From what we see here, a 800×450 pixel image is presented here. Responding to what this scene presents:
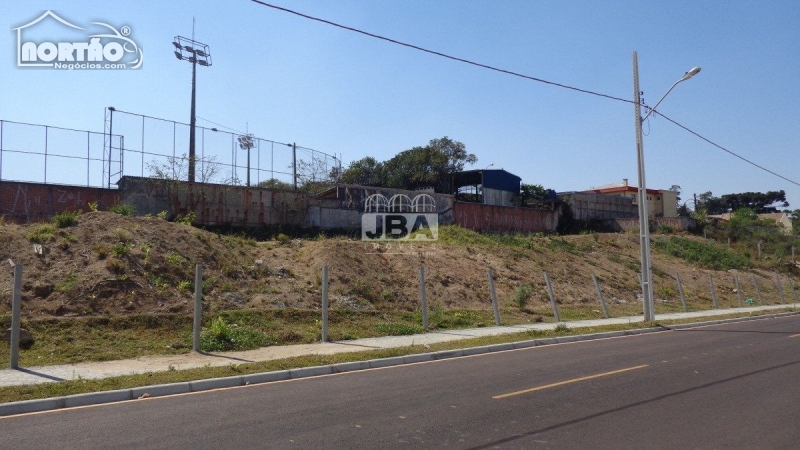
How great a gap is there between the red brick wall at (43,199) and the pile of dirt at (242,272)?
5.24 m

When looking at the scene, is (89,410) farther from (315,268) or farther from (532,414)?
(315,268)

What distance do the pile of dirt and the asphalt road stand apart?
7066 mm

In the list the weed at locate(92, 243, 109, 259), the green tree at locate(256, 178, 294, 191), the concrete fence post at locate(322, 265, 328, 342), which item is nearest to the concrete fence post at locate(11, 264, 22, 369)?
the weed at locate(92, 243, 109, 259)

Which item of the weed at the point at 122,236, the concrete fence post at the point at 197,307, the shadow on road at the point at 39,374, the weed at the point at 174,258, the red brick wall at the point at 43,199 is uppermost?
the red brick wall at the point at 43,199

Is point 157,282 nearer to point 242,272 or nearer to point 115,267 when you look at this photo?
point 115,267

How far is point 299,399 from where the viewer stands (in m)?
9.26

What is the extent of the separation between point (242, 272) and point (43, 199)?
10.0 metres

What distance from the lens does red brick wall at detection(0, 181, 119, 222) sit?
23.6 metres

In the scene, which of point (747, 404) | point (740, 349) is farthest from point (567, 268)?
point (747, 404)

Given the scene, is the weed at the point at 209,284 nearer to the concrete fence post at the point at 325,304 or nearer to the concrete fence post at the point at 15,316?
the concrete fence post at the point at 325,304

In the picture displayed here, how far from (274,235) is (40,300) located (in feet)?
44.2

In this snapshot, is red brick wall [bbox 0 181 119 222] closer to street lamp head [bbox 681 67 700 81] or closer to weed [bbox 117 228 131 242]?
weed [bbox 117 228 131 242]

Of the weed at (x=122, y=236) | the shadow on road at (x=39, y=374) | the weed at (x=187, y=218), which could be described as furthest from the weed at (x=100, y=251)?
the weed at (x=187, y=218)

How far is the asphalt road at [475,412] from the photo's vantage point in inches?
271
